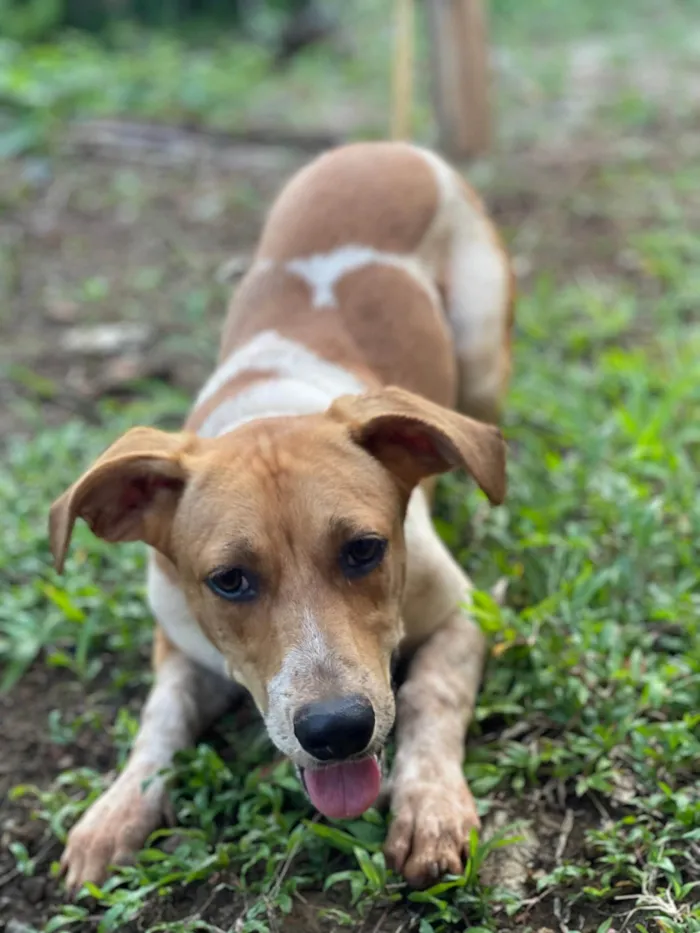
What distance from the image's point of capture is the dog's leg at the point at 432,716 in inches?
119

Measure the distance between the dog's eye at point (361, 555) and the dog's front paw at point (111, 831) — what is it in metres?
0.97

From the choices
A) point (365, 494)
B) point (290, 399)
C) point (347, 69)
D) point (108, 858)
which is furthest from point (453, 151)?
point (108, 858)

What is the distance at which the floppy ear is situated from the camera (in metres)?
3.16

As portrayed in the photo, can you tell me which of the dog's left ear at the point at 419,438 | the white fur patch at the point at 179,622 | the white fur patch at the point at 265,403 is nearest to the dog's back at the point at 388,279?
the white fur patch at the point at 265,403

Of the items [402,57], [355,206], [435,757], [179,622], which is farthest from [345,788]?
[402,57]

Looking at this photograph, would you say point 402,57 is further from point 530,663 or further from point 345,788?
point 345,788

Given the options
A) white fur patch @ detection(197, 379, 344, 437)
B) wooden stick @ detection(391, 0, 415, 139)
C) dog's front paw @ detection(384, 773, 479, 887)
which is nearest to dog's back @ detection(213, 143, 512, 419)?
white fur patch @ detection(197, 379, 344, 437)

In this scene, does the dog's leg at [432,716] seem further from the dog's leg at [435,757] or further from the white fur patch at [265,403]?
the white fur patch at [265,403]

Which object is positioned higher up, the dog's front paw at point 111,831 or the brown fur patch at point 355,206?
the brown fur patch at point 355,206

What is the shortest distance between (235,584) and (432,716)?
0.76 meters

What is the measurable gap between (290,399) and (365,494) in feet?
2.70

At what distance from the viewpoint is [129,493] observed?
338 cm

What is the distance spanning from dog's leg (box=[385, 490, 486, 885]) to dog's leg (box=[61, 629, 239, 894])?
0.67 meters

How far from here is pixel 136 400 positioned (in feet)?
19.2
